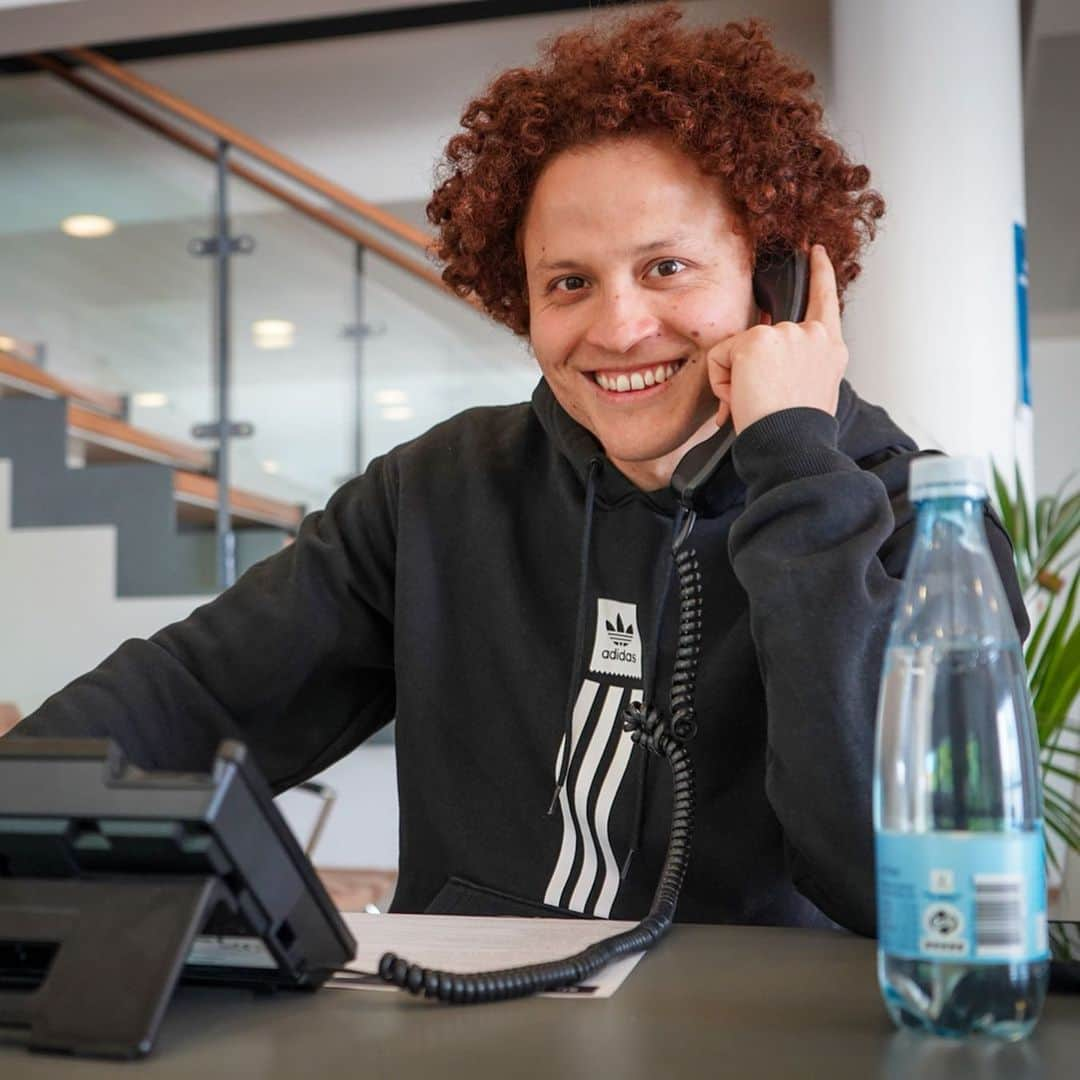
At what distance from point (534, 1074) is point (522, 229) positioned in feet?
3.31

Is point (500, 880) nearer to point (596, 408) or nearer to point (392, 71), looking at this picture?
point (596, 408)

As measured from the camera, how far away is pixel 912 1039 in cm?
58

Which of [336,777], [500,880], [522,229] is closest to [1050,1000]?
[500,880]

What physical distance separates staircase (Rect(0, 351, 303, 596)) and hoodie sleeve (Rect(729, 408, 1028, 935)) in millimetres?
3408

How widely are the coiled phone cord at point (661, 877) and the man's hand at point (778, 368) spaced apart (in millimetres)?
132

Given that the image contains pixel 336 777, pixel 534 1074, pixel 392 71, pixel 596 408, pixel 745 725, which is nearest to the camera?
pixel 534 1074

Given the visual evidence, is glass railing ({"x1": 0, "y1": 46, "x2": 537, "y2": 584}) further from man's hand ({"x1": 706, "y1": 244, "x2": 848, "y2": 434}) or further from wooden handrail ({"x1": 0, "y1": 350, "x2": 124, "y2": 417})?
man's hand ({"x1": 706, "y1": 244, "x2": 848, "y2": 434})

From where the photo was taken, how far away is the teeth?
4.09ft

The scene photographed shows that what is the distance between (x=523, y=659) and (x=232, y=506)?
3.28m

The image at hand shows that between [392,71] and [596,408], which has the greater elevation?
[392,71]

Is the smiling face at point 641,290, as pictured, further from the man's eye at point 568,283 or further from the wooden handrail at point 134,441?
the wooden handrail at point 134,441

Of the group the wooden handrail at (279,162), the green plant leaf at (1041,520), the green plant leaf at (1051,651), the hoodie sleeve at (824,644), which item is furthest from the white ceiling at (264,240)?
the hoodie sleeve at (824,644)

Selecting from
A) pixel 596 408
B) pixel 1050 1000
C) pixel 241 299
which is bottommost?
pixel 1050 1000

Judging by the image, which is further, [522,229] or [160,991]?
[522,229]
